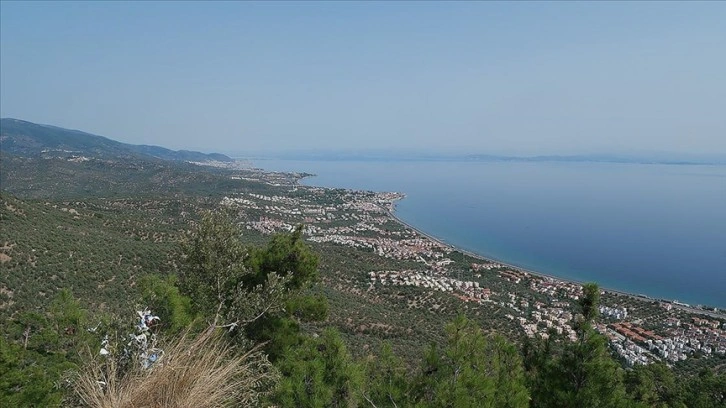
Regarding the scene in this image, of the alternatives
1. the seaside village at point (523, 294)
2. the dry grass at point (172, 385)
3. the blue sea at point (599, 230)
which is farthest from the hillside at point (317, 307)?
the blue sea at point (599, 230)

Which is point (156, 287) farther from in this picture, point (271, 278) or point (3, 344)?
point (3, 344)

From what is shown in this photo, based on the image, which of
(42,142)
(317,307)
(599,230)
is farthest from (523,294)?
(42,142)

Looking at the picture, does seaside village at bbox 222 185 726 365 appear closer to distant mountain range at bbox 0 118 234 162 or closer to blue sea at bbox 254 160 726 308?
blue sea at bbox 254 160 726 308

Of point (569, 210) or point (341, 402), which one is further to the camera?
point (569, 210)

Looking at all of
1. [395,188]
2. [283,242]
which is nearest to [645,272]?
[283,242]

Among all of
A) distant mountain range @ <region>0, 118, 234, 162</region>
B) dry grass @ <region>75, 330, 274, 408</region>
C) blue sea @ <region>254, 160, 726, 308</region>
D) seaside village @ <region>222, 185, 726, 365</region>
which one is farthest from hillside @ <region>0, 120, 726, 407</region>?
distant mountain range @ <region>0, 118, 234, 162</region>

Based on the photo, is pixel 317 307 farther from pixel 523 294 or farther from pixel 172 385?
pixel 523 294

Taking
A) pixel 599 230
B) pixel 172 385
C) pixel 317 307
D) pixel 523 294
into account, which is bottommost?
pixel 599 230

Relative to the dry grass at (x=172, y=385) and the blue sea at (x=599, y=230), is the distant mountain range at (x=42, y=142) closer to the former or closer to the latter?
the blue sea at (x=599, y=230)
